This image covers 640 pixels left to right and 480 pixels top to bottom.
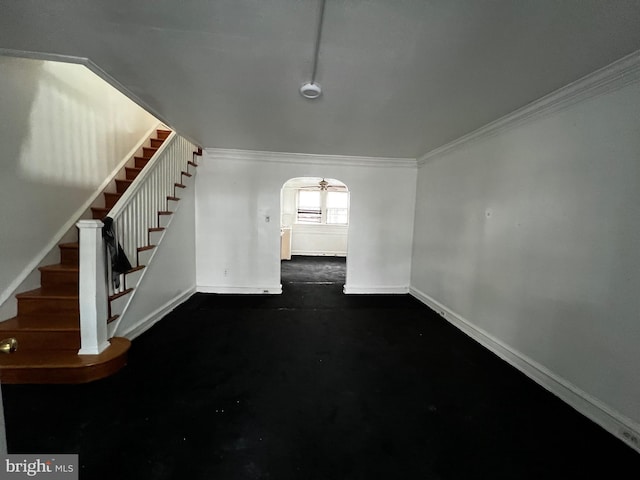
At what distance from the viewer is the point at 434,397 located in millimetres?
1848

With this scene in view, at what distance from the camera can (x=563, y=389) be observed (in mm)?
1844

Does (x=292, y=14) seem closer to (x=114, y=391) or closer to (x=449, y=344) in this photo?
(x=114, y=391)

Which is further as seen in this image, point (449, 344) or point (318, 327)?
point (318, 327)

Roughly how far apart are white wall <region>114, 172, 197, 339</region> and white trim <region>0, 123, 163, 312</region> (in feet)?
2.60


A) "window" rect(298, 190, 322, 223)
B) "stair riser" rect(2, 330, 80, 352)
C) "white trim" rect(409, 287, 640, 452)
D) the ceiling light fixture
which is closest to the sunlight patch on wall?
"stair riser" rect(2, 330, 80, 352)

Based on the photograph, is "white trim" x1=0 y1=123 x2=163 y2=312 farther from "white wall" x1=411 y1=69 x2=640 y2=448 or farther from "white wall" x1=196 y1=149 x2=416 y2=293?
"white wall" x1=411 y1=69 x2=640 y2=448

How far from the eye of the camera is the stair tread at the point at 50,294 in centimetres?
205

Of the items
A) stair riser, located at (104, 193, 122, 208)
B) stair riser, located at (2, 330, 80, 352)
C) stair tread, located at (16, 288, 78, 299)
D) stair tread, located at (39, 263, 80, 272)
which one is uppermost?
stair riser, located at (104, 193, 122, 208)

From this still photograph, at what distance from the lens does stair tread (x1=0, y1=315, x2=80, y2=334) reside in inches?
77.7

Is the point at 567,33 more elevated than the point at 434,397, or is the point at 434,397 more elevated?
the point at 567,33

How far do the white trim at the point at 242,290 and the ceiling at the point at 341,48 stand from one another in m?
2.70

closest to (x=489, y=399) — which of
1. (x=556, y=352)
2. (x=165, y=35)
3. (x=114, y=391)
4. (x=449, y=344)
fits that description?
(x=556, y=352)

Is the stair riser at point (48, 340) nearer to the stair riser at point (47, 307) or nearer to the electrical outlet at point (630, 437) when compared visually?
the stair riser at point (47, 307)

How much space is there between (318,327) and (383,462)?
5.44ft
